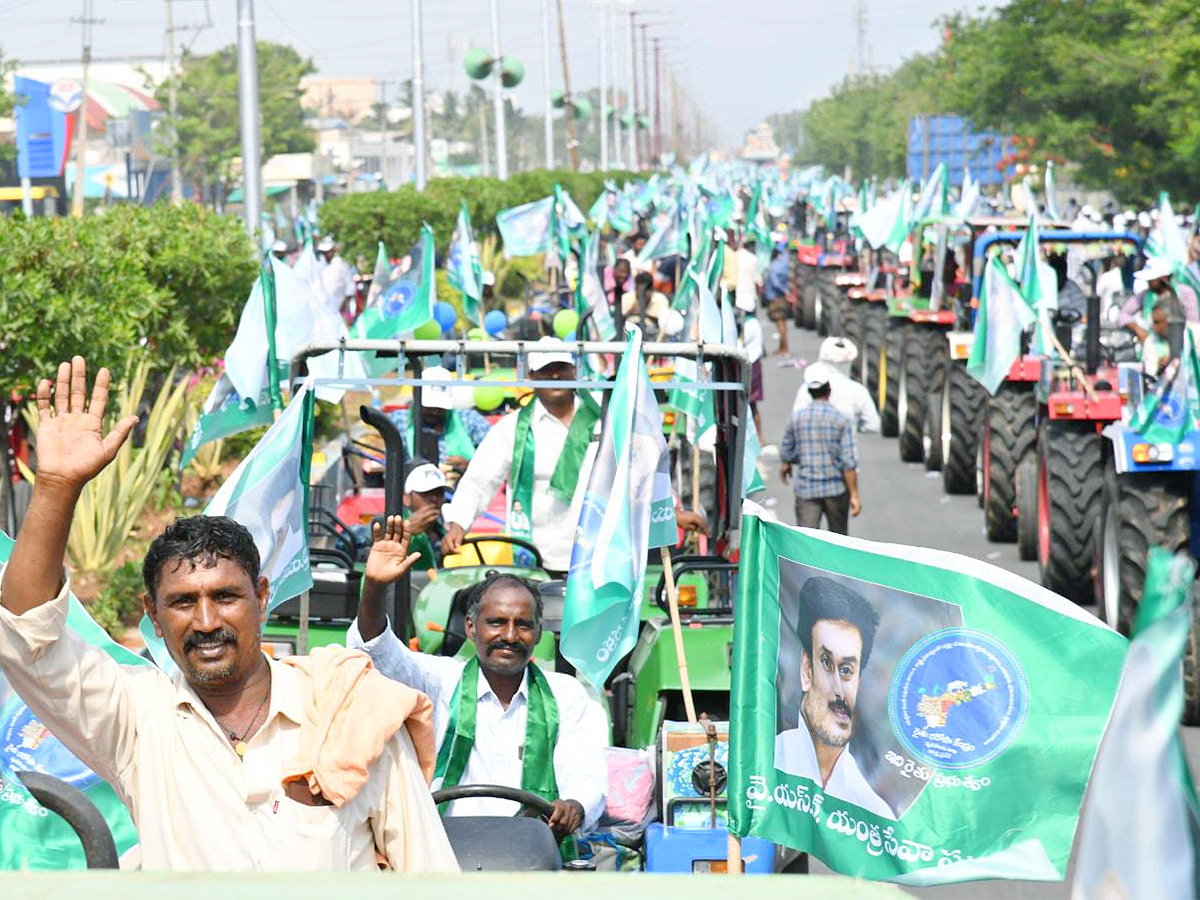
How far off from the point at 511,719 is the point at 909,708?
1434 mm

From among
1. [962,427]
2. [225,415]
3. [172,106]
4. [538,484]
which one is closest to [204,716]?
[538,484]

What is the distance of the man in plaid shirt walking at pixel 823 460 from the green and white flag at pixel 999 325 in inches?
73.7

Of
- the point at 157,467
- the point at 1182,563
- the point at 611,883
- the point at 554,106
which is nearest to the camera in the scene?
the point at 611,883

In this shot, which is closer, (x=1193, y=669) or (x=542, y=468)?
(x=542, y=468)

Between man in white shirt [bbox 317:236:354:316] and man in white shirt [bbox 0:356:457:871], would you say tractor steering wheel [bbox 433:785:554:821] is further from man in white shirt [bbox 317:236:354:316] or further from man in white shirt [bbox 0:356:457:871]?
man in white shirt [bbox 317:236:354:316]

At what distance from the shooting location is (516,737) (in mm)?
5691

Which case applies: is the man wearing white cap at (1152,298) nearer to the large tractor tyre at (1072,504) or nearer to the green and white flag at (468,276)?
the large tractor tyre at (1072,504)

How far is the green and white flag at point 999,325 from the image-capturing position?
45.4 ft

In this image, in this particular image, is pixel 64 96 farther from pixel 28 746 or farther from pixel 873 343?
pixel 28 746

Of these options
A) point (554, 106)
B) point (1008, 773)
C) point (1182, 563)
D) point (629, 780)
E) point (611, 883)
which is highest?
point (554, 106)

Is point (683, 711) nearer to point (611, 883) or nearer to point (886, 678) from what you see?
point (886, 678)

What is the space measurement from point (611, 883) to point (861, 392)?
11.4m

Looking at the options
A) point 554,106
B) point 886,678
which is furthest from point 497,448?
point 554,106

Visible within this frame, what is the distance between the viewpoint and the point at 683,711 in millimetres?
6766
